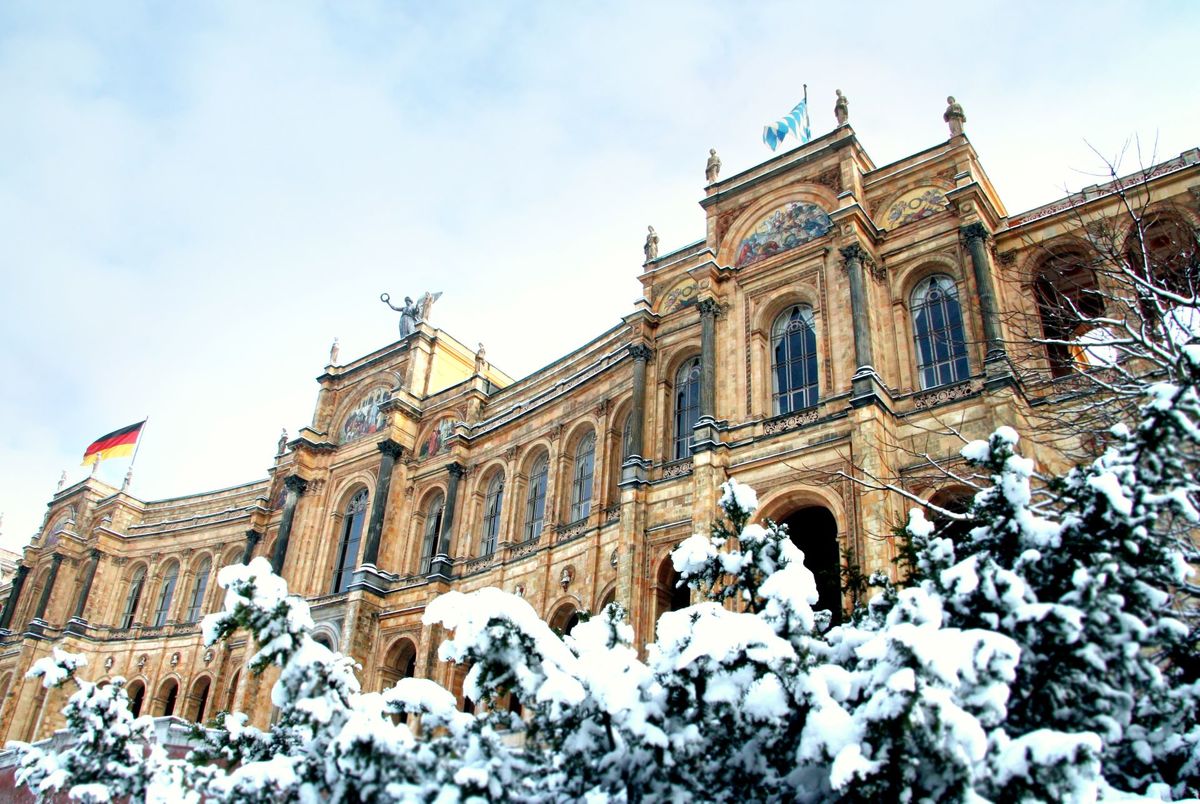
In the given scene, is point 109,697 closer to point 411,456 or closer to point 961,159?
point 961,159

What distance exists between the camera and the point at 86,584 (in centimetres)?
4316

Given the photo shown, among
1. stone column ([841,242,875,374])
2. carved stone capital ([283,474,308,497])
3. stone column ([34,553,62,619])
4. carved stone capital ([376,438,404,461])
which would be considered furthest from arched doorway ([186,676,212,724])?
stone column ([841,242,875,374])

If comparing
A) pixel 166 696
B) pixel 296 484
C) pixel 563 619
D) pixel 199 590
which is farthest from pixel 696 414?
pixel 199 590

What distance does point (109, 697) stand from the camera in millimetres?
11656

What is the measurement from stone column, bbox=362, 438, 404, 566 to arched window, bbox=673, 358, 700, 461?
12.3m

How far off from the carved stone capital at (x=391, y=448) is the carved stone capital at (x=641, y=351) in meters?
11.7

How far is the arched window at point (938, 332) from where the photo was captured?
1952 centimetres

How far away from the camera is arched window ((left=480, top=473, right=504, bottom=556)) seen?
97.8 feet

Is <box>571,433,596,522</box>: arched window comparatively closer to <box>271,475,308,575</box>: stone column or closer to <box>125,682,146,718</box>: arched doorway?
<box>271,475,308,575</box>: stone column

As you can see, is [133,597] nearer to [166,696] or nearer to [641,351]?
[166,696]

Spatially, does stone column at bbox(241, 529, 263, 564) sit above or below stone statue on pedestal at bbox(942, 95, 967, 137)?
below

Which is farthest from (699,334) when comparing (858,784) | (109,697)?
(858,784)

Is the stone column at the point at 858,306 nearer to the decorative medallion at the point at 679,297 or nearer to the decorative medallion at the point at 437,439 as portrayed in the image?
the decorative medallion at the point at 679,297

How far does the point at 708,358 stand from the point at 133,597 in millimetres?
32809
